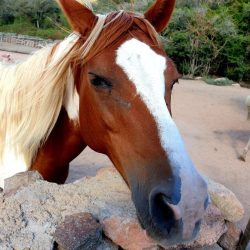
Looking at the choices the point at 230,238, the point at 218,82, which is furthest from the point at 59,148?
the point at 218,82

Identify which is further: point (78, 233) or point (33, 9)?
point (33, 9)

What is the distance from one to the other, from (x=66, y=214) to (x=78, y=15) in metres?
1.00

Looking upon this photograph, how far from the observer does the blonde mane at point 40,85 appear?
5.82 ft

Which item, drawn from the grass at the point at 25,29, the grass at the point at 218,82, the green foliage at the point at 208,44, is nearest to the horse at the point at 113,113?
the grass at the point at 218,82

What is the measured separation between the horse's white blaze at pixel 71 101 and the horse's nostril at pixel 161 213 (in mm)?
908

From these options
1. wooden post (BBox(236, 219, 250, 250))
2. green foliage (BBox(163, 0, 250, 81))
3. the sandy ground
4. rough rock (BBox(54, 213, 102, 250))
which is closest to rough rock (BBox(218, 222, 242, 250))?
wooden post (BBox(236, 219, 250, 250))

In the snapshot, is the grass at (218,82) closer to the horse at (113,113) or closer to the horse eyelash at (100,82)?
the horse at (113,113)

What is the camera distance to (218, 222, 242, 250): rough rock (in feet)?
7.07

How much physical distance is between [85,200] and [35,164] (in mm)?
588

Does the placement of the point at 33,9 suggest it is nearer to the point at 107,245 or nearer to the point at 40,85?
the point at 40,85

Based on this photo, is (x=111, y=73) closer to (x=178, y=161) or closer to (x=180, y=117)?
(x=178, y=161)

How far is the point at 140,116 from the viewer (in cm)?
150

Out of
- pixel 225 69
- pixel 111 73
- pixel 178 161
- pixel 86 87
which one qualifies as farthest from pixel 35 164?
pixel 225 69

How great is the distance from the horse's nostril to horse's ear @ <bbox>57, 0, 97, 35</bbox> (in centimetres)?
98
